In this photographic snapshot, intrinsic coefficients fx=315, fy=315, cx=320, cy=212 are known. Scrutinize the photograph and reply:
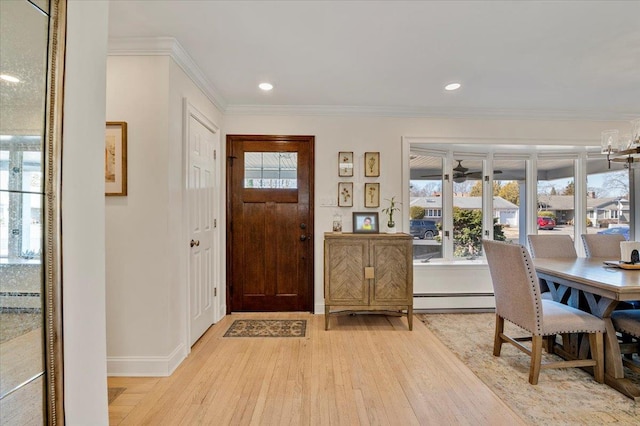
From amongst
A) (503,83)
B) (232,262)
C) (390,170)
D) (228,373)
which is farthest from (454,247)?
(228,373)

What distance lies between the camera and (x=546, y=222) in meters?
4.25

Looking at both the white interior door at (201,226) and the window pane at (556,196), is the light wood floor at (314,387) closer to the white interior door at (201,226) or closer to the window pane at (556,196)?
the white interior door at (201,226)

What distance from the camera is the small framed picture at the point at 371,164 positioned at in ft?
12.3

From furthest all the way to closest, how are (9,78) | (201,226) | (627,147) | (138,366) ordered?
1. (201,226)
2. (627,147)
3. (138,366)
4. (9,78)

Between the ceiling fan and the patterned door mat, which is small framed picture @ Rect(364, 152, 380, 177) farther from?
the patterned door mat

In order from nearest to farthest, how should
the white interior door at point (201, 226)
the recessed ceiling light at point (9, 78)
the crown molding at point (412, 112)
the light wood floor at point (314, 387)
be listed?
the recessed ceiling light at point (9, 78) < the light wood floor at point (314, 387) < the white interior door at point (201, 226) < the crown molding at point (412, 112)

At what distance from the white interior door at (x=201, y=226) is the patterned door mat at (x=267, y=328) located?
29cm

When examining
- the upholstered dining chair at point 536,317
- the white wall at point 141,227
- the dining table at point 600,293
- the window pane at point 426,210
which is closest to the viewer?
the dining table at point 600,293

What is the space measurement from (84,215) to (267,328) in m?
2.38

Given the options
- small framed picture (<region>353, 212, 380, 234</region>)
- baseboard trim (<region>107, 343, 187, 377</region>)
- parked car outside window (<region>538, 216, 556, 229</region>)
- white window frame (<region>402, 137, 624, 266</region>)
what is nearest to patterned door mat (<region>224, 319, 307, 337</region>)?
baseboard trim (<region>107, 343, 187, 377</region>)

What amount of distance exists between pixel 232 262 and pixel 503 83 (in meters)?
3.39

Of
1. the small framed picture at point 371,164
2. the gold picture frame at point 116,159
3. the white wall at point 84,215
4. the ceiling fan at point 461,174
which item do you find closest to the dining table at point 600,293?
the ceiling fan at point 461,174

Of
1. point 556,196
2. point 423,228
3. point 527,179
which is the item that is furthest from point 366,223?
point 556,196

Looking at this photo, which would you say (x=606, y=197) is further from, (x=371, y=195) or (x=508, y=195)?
(x=371, y=195)
